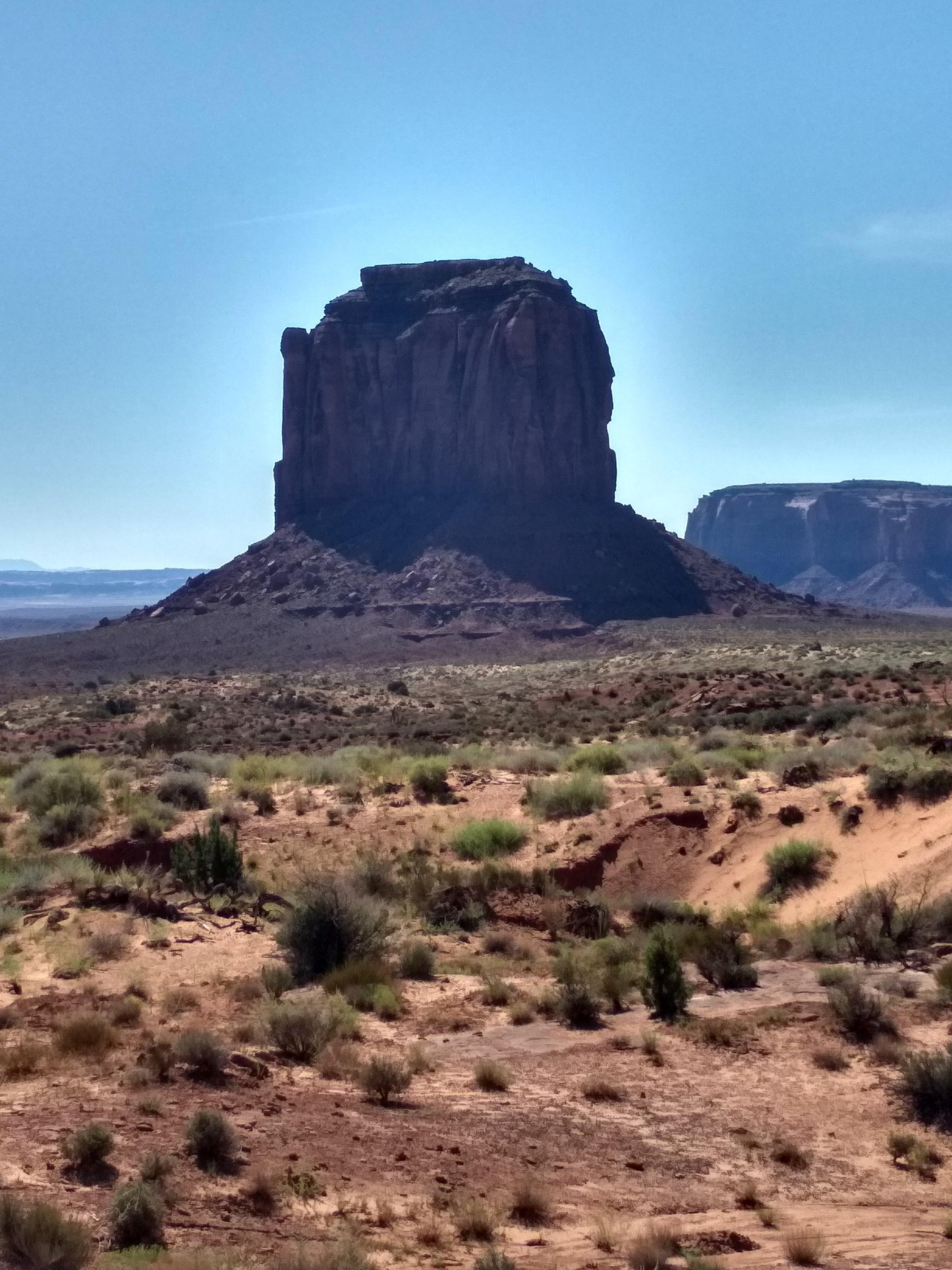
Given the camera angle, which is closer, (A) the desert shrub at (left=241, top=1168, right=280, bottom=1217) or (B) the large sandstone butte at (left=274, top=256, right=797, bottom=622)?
(A) the desert shrub at (left=241, top=1168, right=280, bottom=1217)

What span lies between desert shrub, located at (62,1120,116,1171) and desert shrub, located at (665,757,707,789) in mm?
15104

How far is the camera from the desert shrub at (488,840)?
19.3 metres

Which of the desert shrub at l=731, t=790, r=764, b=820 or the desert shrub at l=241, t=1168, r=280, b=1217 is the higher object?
the desert shrub at l=731, t=790, r=764, b=820

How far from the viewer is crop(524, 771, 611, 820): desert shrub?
20.5 meters

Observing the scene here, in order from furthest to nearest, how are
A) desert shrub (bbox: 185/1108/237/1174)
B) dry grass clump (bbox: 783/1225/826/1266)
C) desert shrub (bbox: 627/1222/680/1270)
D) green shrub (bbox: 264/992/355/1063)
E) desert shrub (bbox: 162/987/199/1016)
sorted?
1. desert shrub (bbox: 162/987/199/1016)
2. green shrub (bbox: 264/992/355/1063)
3. desert shrub (bbox: 185/1108/237/1174)
4. dry grass clump (bbox: 783/1225/826/1266)
5. desert shrub (bbox: 627/1222/680/1270)

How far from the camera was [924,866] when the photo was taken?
15.8 metres

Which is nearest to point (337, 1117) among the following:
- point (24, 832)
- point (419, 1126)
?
point (419, 1126)

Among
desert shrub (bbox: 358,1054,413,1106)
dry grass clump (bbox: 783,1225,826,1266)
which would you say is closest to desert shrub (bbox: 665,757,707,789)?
desert shrub (bbox: 358,1054,413,1106)

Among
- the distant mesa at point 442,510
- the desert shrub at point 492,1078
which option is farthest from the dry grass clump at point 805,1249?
the distant mesa at point 442,510

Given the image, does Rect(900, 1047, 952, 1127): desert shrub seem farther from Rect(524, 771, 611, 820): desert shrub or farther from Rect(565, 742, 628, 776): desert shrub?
Rect(565, 742, 628, 776): desert shrub

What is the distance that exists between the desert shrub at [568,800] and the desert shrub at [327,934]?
6862mm

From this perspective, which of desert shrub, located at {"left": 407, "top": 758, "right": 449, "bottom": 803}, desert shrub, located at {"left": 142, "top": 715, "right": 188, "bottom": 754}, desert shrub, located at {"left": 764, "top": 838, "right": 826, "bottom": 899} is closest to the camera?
desert shrub, located at {"left": 764, "top": 838, "right": 826, "bottom": 899}

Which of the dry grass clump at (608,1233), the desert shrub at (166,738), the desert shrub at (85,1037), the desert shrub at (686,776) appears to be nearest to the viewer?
the dry grass clump at (608,1233)

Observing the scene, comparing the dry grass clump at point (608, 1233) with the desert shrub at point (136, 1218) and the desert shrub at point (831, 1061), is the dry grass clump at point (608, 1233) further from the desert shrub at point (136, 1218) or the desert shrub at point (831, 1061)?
the desert shrub at point (831, 1061)
